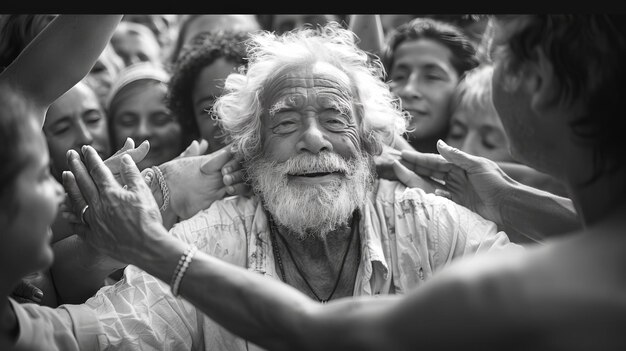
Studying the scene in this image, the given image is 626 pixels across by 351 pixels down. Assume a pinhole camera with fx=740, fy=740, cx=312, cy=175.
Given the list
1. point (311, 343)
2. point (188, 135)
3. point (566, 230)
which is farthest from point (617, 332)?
point (188, 135)

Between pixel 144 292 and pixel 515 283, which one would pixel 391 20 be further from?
pixel 515 283

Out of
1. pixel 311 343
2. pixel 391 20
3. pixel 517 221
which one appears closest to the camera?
pixel 311 343

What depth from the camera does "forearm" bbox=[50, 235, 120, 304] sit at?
3.22 meters

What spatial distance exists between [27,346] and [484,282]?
1419mm

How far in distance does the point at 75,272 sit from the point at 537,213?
2035 mm

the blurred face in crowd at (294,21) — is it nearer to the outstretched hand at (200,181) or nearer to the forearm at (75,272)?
the outstretched hand at (200,181)

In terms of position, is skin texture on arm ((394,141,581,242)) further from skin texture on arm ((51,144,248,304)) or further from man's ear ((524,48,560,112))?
man's ear ((524,48,560,112))

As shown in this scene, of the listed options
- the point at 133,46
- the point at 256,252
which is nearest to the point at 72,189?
the point at 256,252

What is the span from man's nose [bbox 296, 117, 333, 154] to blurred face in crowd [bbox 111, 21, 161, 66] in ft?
9.74

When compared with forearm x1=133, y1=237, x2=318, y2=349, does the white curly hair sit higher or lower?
higher

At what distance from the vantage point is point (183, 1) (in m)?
2.50

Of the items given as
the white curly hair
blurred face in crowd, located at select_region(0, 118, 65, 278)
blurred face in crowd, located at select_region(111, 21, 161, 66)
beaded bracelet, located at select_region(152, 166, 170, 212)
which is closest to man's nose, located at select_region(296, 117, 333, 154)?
the white curly hair

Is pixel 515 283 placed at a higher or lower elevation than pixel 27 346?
higher

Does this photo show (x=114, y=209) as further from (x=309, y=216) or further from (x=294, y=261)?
(x=294, y=261)
